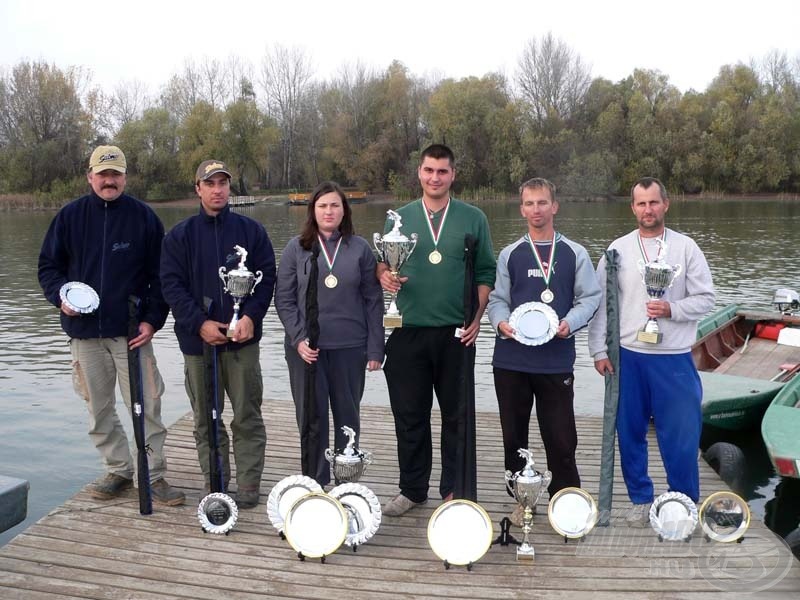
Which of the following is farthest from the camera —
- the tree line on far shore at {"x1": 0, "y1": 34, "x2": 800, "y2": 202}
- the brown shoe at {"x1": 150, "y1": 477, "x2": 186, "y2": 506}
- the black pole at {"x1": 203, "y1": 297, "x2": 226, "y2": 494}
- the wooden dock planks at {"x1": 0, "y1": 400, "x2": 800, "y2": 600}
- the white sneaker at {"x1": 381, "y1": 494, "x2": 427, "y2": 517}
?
the tree line on far shore at {"x1": 0, "y1": 34, "x2": 800, "y2": 202}

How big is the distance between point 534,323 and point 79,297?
7.96 ft

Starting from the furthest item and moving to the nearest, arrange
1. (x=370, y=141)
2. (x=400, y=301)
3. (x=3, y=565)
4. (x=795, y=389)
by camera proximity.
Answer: (x=370, y=141) < (x=795, y=389) < (x=400, y=301) < (x=3, y=565)

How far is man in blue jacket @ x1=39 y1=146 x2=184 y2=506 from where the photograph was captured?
4.29 metres

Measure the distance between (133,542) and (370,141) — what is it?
5671 cm

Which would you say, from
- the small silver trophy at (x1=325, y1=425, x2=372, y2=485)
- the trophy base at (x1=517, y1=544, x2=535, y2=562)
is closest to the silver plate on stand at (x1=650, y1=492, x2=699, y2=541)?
the trophy base at (x1=517, y1=544, x2=535, y2=562)

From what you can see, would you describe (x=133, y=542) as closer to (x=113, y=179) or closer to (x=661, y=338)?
(x=113, y=179)

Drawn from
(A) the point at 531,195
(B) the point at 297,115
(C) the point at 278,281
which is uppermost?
(B) the point at 297,115

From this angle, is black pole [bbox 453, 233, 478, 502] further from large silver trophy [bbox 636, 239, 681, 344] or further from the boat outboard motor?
the boat outboard motor

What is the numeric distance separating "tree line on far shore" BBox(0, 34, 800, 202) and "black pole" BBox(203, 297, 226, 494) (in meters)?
45.8

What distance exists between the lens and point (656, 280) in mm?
3924

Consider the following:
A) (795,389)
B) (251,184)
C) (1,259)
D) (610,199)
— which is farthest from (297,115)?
(795,389)

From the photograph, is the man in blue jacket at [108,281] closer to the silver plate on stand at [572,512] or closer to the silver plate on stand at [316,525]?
the silver plate on stand at [316,525]

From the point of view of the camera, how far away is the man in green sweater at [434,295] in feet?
13.4

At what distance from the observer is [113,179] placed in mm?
4316
